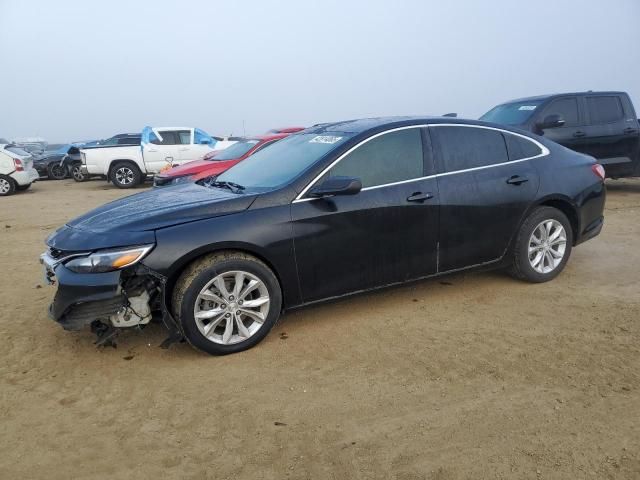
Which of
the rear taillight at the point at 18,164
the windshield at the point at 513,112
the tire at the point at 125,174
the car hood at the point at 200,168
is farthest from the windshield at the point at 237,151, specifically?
the rear taillight at the point at 18,164

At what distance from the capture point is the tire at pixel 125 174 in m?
15.5

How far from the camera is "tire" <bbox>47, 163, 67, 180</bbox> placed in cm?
2019

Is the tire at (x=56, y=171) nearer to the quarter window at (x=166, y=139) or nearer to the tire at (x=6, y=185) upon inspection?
the tire at (x=6, y=185)

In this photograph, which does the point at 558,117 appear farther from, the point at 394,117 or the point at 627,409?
the point at 627,409

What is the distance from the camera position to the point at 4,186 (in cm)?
1461

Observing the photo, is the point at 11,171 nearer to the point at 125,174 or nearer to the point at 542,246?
the point at 125,174

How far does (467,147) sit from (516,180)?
531 mm

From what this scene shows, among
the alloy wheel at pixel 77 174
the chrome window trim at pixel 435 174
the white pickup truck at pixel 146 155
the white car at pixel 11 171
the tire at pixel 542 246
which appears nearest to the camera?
the chrome window trim at pixel 435 174

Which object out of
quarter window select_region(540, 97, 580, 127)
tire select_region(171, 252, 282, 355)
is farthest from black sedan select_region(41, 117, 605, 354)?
quarter window select_region(540, 97, 580, 127)

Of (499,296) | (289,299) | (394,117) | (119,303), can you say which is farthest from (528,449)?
(394,117)

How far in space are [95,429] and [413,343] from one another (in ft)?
6.77

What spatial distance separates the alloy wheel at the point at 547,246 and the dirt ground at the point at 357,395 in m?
0.28

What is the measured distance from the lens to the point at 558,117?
8.32 metres

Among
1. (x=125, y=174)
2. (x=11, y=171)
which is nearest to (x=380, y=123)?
(x=125, y=174)
